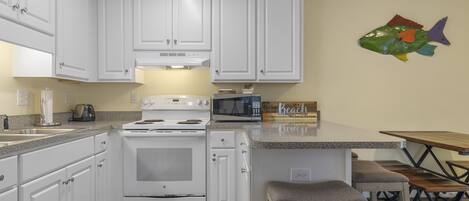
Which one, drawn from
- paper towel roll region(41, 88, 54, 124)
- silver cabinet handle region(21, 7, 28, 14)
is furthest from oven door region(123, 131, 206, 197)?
silver cabinet handle region(21, 7, 28, 14)

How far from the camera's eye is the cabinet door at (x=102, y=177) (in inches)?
107

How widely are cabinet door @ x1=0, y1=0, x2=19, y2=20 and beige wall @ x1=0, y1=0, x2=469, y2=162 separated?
5.52ft

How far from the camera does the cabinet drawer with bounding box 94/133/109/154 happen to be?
8.72ft

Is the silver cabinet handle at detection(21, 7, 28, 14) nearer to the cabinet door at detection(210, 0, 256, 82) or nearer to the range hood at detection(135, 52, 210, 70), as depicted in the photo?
the range hood at detection(135, 52, 210, 70)

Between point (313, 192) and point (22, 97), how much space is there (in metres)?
2.27

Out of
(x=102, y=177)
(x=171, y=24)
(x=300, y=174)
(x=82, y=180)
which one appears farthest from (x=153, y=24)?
(x=300, y=174)

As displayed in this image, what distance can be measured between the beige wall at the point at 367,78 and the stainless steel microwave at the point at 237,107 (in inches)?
15.1

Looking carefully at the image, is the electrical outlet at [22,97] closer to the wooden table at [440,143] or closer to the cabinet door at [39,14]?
the cabinet door at [39,14]

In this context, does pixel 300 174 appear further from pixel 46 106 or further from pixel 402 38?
pixel 402 38

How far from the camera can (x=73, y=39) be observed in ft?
9.16

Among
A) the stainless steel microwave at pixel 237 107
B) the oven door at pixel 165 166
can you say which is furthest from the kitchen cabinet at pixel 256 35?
the oven door at pixel 165 166

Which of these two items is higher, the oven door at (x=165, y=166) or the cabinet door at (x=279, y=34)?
the cabinet door at (x=279, y=34)

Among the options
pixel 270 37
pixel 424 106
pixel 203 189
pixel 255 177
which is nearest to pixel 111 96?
pixel 203 189

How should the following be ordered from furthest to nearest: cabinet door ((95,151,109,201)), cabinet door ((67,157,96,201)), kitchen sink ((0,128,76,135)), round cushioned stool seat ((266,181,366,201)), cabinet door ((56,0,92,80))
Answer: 1. cabinet door ((95,151,109,201))
2. cabinet door ((56,0,92,80))
3. kitchen sink ((0,128,76,135))
4. cabinet door ((67,157,96,201))
5. round cushioned stool seat ((266,181,366,201))
